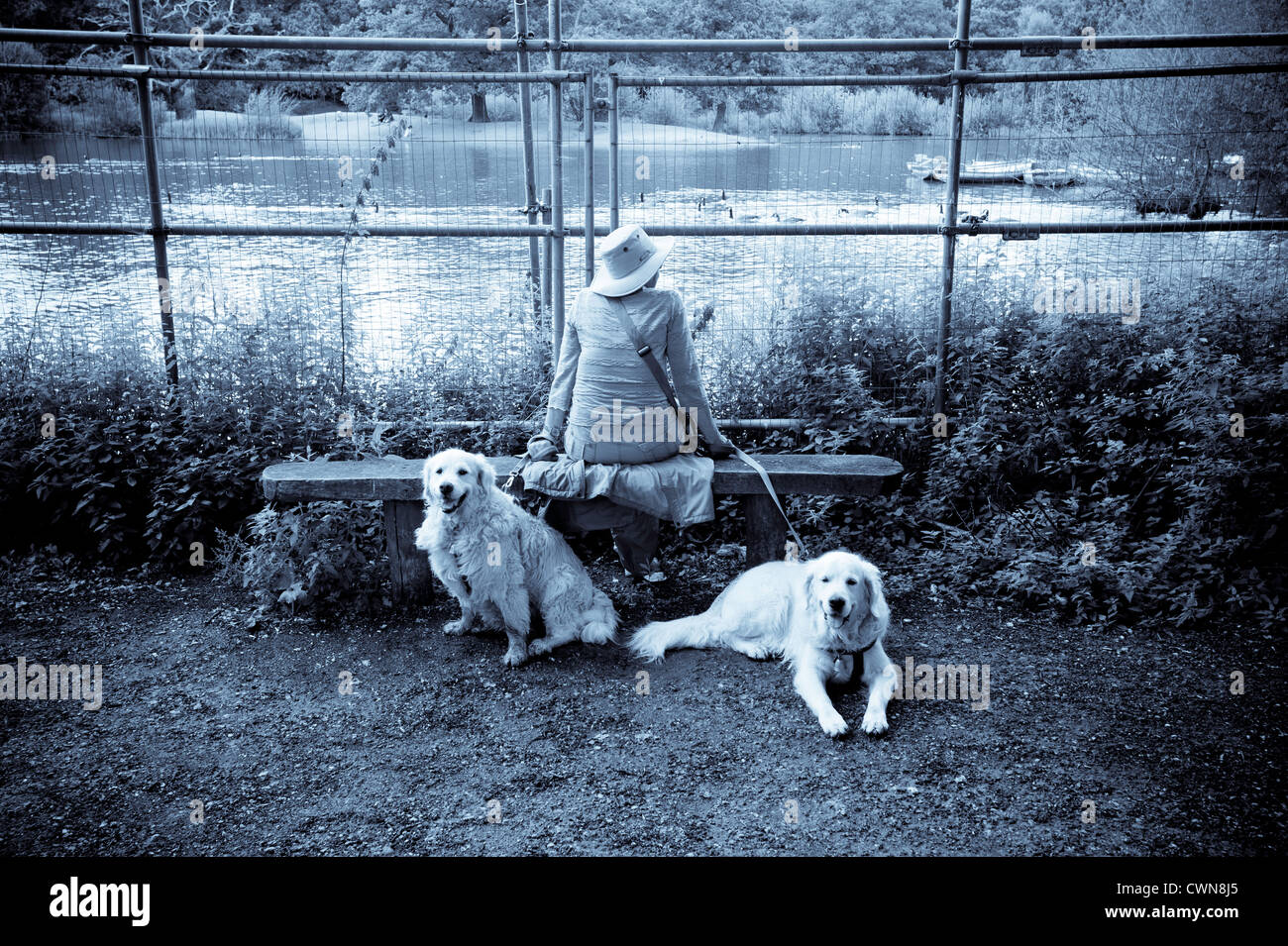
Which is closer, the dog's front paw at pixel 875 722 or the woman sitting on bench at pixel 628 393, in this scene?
the dog's front paw at pixel 875 722

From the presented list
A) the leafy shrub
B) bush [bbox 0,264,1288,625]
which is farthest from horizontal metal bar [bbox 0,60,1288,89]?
the leafy shrub

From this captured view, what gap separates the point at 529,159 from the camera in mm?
6367

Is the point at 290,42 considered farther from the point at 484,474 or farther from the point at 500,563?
the point at 500,563

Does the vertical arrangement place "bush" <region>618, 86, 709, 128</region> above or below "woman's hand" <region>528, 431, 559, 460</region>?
above

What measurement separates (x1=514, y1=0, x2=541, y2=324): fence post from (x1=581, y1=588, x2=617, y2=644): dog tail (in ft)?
8.02

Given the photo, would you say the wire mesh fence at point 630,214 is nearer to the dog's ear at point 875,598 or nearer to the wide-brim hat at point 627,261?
the wide-brim hat at point 627,261

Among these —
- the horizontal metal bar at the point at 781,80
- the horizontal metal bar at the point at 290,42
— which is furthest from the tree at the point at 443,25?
the horizontal metal bar at the point at 781,80

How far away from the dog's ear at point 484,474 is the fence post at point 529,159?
6.83ft

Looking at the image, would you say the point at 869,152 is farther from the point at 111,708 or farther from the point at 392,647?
the point at 111,708

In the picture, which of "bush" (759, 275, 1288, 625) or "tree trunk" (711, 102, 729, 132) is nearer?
"bush" (759, 275, 1288, 625)

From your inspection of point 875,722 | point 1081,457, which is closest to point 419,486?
point 875,722

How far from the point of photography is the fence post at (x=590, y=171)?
5430mm

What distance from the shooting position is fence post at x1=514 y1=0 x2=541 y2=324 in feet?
19.4

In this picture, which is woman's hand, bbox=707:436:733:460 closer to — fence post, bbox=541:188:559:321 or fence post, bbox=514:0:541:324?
fence post, bbox=541:188:559:321
